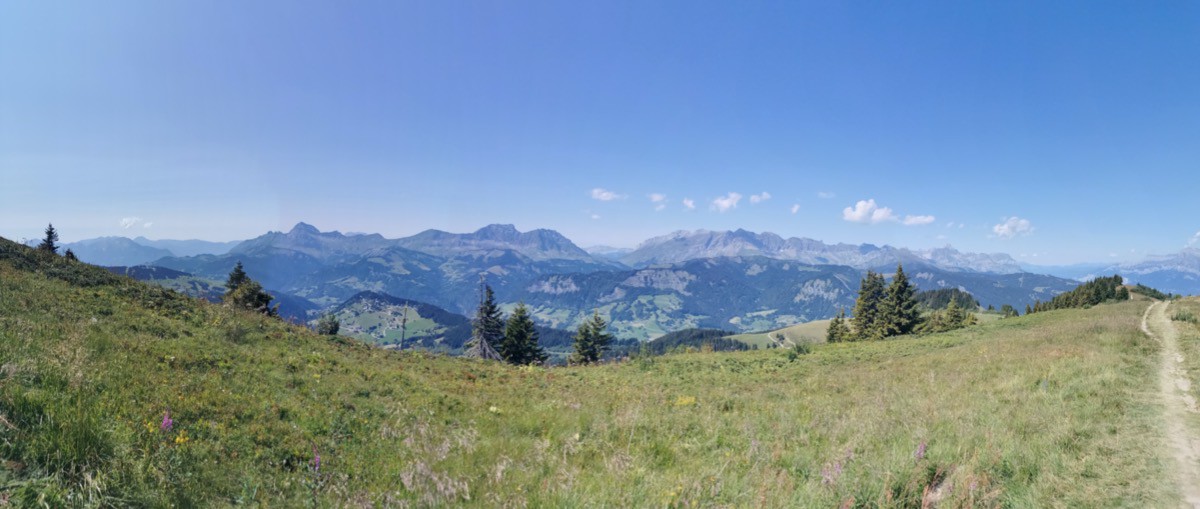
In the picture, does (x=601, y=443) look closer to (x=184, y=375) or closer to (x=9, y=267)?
(x=184, y=375)

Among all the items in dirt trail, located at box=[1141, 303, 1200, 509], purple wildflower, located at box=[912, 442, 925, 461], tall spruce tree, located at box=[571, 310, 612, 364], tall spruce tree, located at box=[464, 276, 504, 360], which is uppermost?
purple wildflower, located at box=[912, 442, 925, 461]

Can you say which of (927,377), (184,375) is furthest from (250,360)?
(927,377)

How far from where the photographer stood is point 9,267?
16.5 m

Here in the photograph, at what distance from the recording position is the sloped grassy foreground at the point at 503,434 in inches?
182

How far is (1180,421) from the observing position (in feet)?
27.3

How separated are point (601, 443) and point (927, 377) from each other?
13039 mm

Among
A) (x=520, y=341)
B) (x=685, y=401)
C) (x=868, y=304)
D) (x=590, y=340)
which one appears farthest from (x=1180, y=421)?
(x=868, y=304)

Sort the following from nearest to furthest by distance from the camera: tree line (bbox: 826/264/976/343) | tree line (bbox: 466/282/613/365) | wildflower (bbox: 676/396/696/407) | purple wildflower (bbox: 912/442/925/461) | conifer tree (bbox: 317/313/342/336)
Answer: purple wildflower (bbox: 912/442/925/461)
wildflower (bbox: 676/396/696/407)
conifer tree (bbox: 317/313/342/336)
tree line (bbox: 466/282/613/365)
tree line (bbox: 826/264/976/343)

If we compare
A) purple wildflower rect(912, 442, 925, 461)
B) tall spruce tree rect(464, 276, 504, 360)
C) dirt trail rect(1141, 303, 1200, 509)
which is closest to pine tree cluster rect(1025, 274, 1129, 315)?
dirt trail rect(1141, 303, 1200, 509)

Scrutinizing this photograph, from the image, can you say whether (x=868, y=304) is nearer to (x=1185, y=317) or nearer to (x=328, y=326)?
(x=1185, y=317)

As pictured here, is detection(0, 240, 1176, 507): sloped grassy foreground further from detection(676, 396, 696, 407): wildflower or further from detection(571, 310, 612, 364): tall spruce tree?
detection(571, 310, 612, 364): tall spruce tree

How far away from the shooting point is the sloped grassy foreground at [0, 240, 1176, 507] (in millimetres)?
4629

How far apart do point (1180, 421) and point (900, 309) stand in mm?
58886

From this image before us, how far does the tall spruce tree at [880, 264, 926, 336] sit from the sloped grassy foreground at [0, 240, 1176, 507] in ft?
165
